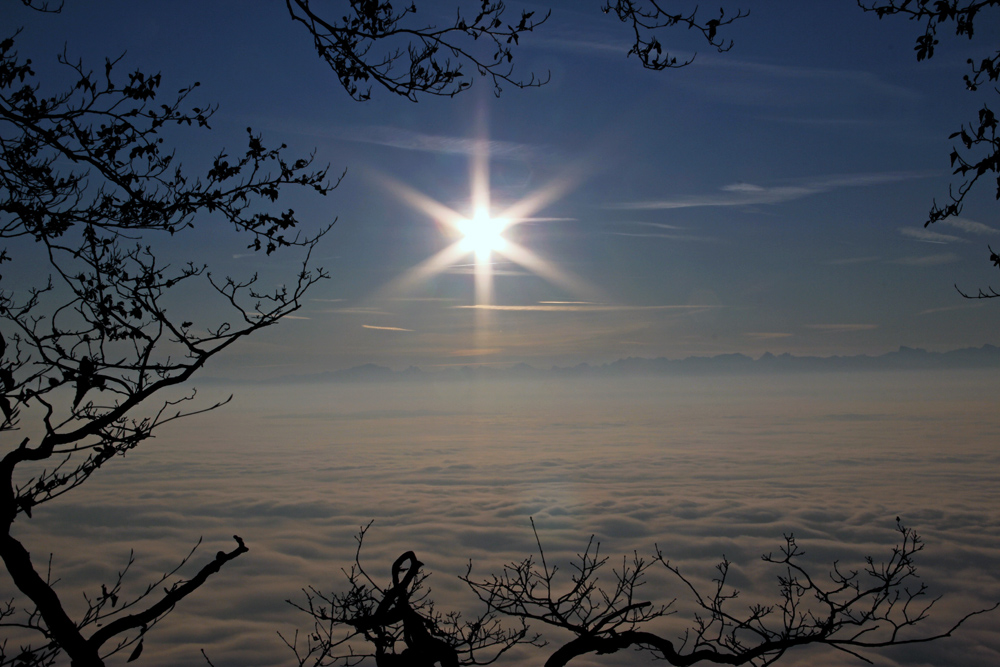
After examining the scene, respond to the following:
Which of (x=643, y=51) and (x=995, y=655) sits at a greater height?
(x=995, y=655)

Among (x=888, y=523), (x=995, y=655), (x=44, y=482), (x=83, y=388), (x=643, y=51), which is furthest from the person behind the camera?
(x=888, y=523)

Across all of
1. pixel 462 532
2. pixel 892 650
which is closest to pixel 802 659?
pixel 892 650

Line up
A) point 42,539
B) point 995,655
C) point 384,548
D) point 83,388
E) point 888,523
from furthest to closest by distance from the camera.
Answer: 1. point 42,539
2. point 888,523
3. point 384,548
4. point 995,655
5. point 83,388

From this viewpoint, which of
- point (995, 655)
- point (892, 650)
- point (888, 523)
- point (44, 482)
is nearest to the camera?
point (44, 482)

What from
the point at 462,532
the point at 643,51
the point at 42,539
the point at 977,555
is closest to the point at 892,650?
the point at 977,555

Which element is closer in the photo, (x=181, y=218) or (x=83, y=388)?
(x=83, y=388)

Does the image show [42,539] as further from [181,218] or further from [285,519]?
[181,218]

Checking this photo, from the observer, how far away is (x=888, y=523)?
170m

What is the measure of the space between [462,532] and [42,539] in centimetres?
12998

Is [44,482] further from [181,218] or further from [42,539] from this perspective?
[42,539]

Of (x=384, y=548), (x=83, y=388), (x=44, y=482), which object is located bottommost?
(x=44, y=482)

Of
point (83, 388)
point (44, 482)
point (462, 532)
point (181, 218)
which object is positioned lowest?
point (44, 482)

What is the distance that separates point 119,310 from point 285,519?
208 meters

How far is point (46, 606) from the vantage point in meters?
3.83
